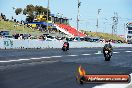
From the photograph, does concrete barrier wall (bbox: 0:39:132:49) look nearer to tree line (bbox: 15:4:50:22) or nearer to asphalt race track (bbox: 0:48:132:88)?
asphalt race track (bbox: 0:48:132:88)

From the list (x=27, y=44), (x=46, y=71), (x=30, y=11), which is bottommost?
(x=46, y=71)

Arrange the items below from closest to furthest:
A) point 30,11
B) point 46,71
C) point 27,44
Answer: point 46,71
point 27,44
point 30,11

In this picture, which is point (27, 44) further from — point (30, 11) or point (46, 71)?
point (30, 11)

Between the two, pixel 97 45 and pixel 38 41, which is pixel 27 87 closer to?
pixel 38 41

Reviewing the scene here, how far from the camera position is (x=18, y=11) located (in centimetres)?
12900

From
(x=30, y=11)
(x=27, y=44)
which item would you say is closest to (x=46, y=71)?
(x=27, y=44)

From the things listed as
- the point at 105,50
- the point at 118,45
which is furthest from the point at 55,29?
the point at 105,50

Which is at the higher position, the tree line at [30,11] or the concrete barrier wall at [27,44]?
the tree line at [30,11]

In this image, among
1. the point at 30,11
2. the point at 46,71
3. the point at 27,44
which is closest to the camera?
the point at 46,71

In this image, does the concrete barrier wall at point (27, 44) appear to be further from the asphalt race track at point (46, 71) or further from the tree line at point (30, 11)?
the tree line at point (30, 11)

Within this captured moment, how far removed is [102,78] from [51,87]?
552cm

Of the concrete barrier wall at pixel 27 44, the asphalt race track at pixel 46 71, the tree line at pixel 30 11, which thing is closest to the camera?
the asphalt race track at pixel 46 71

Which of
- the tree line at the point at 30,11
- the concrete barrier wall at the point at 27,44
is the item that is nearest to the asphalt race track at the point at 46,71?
the concrete barrier wall at the point at 27,44

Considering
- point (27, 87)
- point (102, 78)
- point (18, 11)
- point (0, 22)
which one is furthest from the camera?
point (18, 11)
